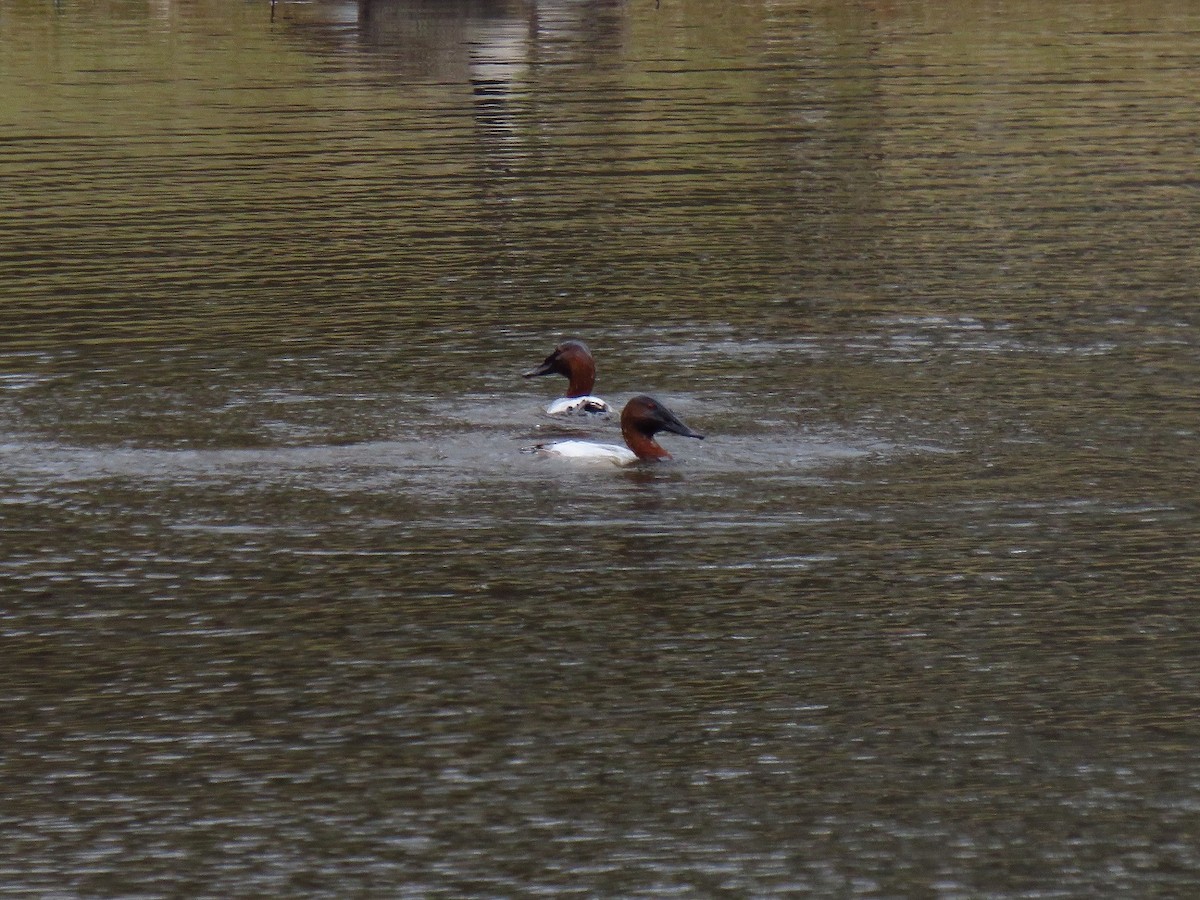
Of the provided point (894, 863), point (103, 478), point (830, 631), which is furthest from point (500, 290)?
point (894, 863)

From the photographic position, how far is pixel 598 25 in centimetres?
7162

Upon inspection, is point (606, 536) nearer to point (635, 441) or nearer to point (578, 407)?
point (635, 441)

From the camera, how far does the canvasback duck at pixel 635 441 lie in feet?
61.1

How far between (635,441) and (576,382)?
2266 mm

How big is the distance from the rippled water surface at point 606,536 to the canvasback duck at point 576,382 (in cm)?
47

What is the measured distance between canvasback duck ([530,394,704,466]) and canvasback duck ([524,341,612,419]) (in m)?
1.28

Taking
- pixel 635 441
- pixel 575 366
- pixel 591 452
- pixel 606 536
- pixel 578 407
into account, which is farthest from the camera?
pixel 575 366

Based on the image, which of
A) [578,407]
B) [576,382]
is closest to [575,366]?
[576,382]

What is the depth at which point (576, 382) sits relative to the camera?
21031 mm

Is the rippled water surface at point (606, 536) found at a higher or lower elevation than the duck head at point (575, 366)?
lower

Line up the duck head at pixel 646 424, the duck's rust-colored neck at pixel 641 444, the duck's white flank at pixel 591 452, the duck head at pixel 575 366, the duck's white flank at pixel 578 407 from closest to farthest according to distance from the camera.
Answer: the duck head at pixel 646 424, the duck's rust-colored neck at pixel 641 444, the duck's white flank at pixel 591 452, the duck's white flank at pixel 578 407, the duck head at pixel 575 366

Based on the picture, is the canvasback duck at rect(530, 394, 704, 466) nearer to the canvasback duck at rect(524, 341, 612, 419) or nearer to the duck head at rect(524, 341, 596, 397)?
the canvasback duck at rect(524, 341, 612, 419)

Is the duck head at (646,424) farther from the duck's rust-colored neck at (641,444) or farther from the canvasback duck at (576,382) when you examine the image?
the canvasback duck at (576,382)

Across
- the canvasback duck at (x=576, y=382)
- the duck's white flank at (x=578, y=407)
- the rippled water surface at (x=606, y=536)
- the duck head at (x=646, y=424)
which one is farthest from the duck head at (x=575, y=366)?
the duck head at (x=646, y=424)
